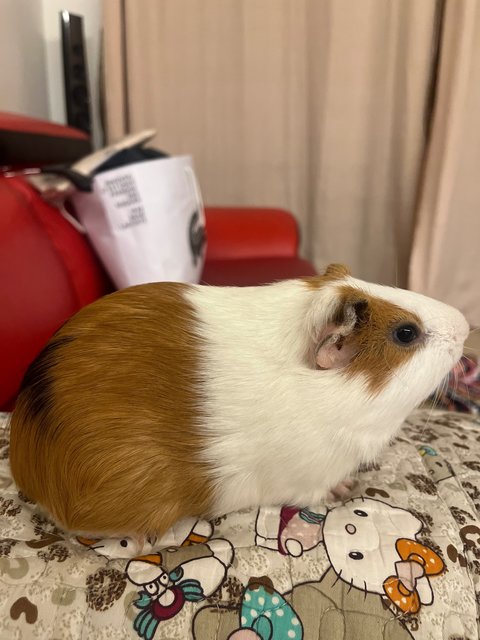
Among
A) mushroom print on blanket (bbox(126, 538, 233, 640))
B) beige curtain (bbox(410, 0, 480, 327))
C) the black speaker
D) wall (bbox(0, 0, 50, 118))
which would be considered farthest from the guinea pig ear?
the black speaker

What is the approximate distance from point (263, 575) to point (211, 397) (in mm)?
268

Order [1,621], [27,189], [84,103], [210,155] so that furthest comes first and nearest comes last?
[210,155], [84,103], [27,189], [1,621]

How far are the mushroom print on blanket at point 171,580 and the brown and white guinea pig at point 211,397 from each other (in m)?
0.05

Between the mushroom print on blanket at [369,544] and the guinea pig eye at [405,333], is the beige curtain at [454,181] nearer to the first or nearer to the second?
the guinea pig eye at [405,333]

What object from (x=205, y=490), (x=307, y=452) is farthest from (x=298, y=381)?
(x=205, y=490)

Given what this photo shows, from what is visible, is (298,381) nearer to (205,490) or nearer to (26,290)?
(205,490)

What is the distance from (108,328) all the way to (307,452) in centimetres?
37

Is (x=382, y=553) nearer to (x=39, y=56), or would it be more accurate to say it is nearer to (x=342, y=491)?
(x=342, y=491)

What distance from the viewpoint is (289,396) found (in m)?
0.78

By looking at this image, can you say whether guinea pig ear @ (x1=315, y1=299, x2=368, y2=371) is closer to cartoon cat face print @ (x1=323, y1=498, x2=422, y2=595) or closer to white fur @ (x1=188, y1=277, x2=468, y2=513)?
white fur @ (x1=188, y1=277, x2=468, y2=513)

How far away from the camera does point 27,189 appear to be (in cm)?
121

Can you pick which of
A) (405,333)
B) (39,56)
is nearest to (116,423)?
(405,333)

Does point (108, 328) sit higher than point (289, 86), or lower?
lower

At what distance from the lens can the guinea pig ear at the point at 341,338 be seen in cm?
77
